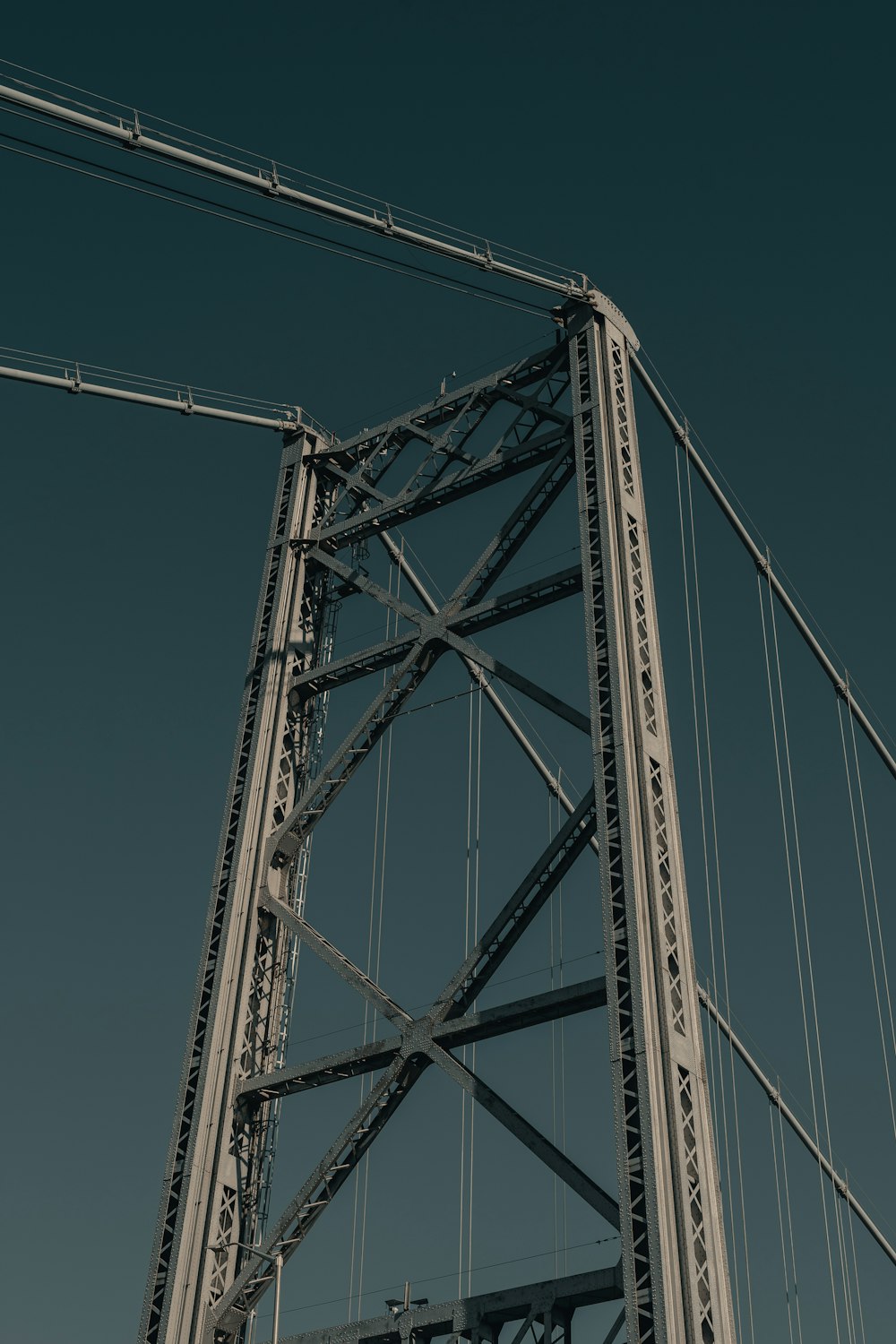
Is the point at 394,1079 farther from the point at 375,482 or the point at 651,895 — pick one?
the point at 375,482

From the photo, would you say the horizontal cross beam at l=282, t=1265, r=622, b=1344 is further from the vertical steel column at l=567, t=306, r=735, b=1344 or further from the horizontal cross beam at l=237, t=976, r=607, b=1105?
the horizontal cross beam at l=237, t=976, r=607, b=1105

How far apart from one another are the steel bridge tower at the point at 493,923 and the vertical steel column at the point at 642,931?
0.10 ft

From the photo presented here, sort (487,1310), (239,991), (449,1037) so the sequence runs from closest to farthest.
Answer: (487,1310)
(449,1037)
(239,991)

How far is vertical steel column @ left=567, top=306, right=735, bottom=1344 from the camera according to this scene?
19.5 metres

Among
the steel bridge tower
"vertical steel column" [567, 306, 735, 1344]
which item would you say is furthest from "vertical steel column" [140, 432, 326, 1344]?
"vertical steel column" [567, 306, 735, 1344]

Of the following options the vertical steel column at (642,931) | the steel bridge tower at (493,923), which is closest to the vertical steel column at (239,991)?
the steel bridge tower at (493,923)

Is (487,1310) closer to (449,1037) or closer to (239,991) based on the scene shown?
(449,1037)

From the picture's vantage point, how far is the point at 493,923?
76.8ft

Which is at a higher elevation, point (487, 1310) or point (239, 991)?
point (239, 991)

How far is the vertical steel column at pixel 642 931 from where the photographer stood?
19.5 meters

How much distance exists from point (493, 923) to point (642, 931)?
2700 mm

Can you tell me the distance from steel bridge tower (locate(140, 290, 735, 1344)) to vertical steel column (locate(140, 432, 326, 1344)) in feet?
0.11

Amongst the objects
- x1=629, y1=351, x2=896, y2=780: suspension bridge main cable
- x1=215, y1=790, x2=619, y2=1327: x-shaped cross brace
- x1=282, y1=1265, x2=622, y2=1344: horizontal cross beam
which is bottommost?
x1=282, y1=1265, x2=622, y2=1344: horizontal cross beam

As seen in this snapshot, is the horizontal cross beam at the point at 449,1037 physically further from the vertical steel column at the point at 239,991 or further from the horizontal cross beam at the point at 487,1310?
the horizontal cross beam at the point at 487,1310
